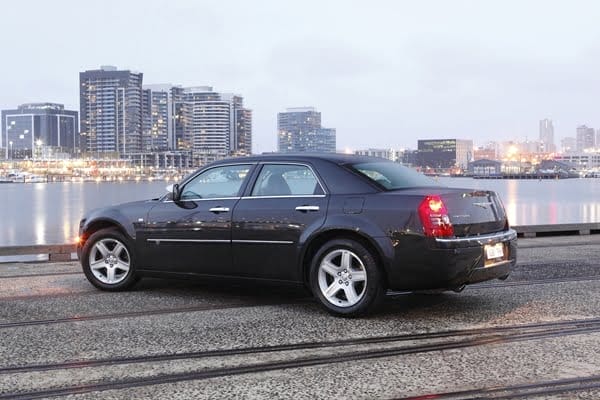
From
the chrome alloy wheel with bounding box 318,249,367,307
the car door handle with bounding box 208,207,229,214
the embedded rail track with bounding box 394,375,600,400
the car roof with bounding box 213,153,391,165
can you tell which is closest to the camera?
the embedded rail track with bounding box 394,375,600,400

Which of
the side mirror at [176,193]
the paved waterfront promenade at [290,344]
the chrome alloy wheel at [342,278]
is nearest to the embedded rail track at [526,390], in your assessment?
the paved waterfront promenade at [290,344]

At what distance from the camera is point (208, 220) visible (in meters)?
7.10

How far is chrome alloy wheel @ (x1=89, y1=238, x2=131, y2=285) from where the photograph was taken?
787 centimetres

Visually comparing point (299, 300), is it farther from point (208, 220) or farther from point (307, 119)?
point (307, 119)

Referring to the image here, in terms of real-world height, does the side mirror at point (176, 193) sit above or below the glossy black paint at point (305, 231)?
above

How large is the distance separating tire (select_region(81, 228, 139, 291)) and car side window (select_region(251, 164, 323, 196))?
→ 1.80m

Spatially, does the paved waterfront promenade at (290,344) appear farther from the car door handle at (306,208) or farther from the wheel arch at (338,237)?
the car door handle at (306,208)

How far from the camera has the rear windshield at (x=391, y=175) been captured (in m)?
6.53

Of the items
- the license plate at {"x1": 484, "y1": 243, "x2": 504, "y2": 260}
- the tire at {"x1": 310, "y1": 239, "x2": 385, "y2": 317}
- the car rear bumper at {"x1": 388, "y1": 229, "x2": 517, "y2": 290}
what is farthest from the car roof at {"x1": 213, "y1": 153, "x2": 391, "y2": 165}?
the license plate at {"x1": 484, "y1": 243, "x2": 504, "y2": 260}

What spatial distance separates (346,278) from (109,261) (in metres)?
3.04

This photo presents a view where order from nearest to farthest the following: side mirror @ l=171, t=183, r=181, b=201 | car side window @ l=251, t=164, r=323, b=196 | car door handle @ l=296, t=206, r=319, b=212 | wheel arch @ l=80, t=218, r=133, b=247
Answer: car door handle @ l=296, t=206, r=319, b=212 → car side window @ l=251, t=164, r=323, b=196 → side mirror @ l=171, t=183, r=181, b=201 → wheel arch @ l=80, t=218, r=133, b=247

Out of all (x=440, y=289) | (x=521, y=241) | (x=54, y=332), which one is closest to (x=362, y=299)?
(x=440, y=289)

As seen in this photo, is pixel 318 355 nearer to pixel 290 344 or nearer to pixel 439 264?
pixel 290 344

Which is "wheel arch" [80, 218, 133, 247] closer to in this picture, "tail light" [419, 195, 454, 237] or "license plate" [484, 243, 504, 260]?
"tail light" [419, 195, 454, 237]
